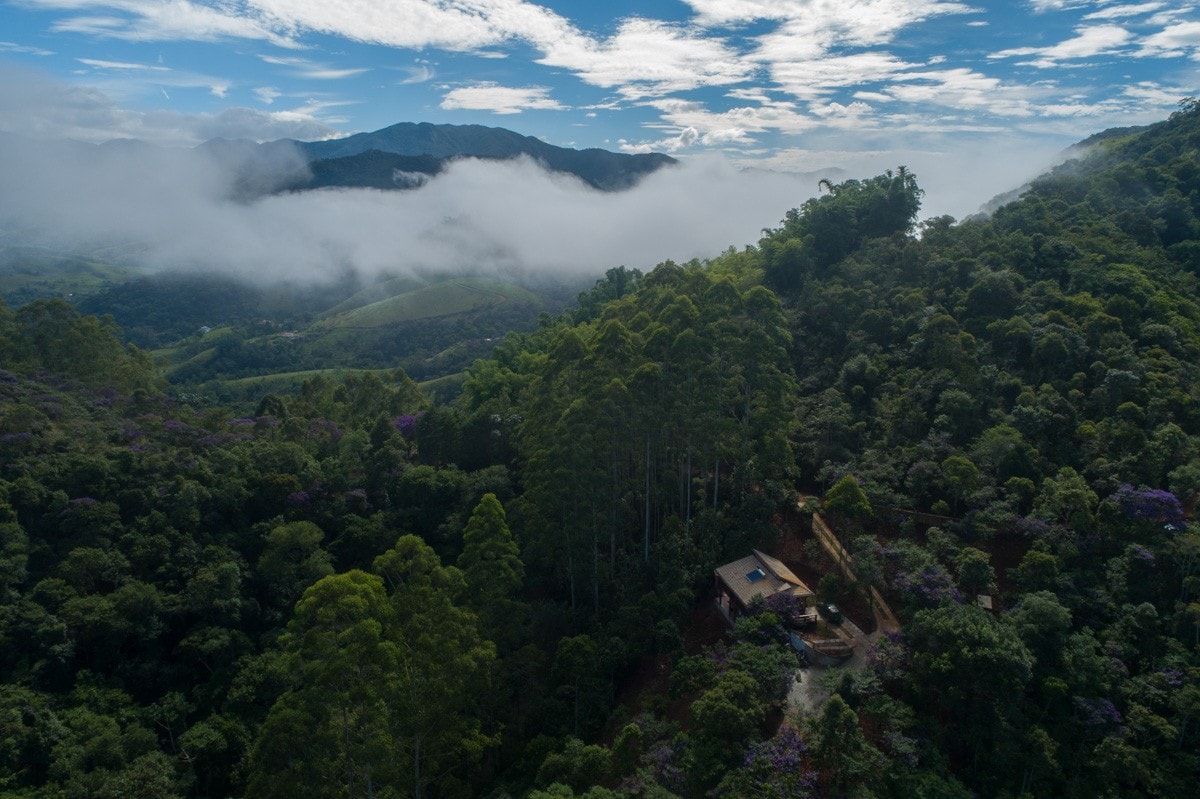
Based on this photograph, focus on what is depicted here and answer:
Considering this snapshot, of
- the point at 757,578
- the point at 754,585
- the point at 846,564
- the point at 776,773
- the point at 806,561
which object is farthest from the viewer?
the point at 806,561

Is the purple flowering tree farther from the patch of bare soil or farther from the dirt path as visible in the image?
the dirt path

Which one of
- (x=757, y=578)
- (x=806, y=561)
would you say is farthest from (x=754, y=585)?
(x=806, y=561)

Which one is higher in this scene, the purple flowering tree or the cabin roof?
the purple flowering tree

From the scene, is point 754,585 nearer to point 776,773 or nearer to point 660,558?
point 660,558

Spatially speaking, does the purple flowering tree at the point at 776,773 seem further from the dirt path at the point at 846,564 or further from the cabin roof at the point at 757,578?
the dirt path at the point at 846,564

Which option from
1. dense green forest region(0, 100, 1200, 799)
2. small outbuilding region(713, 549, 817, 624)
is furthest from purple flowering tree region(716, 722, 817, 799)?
small outbuilding region(713, 549, 817, 624)

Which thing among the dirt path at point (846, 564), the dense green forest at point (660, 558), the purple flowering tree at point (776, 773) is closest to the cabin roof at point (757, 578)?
the dense green forest at point (660, 558)
